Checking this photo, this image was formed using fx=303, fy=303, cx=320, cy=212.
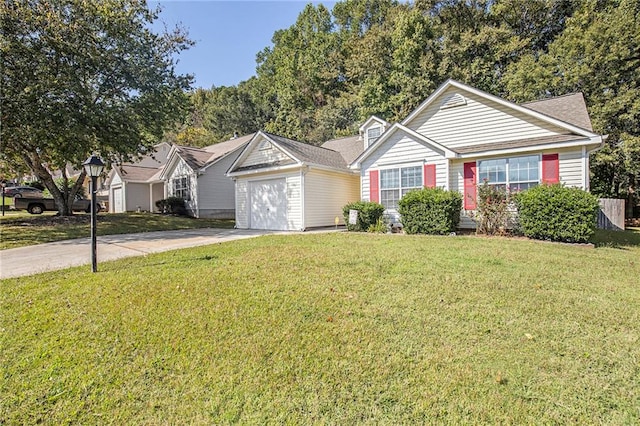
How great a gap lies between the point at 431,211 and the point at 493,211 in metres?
1.88

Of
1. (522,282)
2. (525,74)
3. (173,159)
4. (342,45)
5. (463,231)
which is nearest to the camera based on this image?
(522,282)

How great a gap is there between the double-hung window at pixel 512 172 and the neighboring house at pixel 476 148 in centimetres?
3

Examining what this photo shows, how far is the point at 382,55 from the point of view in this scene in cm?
2792

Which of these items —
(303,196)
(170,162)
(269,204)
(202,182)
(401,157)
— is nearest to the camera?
Answer: (401,157)

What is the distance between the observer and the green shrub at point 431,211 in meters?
9.98

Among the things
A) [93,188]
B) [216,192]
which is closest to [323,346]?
[93,188]

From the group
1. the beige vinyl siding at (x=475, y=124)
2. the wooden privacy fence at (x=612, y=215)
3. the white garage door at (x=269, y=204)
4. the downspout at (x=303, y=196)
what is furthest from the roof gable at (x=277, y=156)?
the wooden privacy fence at (x=612, y=215)

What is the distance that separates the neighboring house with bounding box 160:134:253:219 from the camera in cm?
2005

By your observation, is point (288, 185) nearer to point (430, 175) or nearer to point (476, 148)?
point (430, 175)

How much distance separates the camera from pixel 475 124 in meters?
12.0

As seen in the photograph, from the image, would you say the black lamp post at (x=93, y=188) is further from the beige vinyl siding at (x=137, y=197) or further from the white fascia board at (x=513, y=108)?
the beige vinyl siding at (x=137, y=197)

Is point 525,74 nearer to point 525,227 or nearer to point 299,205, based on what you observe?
point 525,227

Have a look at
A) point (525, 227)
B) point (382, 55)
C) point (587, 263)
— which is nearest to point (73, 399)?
point (587, 263)

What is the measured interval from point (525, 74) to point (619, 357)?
2304cm
